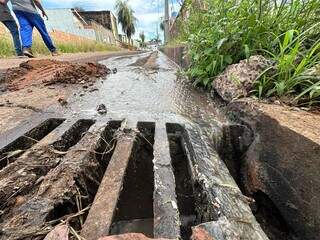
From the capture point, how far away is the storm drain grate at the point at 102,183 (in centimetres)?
84

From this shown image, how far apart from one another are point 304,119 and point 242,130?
392 millimetres

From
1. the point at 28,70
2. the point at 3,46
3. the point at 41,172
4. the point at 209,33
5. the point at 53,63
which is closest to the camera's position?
the point at 41,172

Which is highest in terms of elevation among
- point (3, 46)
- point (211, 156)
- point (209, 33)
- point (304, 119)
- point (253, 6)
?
point (253, 6)

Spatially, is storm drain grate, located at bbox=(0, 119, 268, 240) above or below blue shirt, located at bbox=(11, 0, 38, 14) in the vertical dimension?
below

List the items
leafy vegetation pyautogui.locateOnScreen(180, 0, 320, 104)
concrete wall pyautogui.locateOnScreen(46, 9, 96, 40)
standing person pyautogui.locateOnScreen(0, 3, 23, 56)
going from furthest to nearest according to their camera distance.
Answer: concrete wall pyautogui.locateOnScreen(46, 9, 96, 40)
standing person pyautogui.locateOnScreen(0, 3, 23, 56)
leafy vegetation pyautogui.locateOnScreen(180, 0, 320, 104)

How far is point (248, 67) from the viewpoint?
2057 mm

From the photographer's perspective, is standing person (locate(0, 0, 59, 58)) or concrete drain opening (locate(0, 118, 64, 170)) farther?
standing person (locate(0, 0, 59, 58))

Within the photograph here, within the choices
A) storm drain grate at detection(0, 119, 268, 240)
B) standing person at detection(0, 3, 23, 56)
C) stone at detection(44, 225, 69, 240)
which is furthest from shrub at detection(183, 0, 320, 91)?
standing person at detection(0, 3, 23, 56)

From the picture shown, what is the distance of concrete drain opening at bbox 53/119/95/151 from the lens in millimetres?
1421

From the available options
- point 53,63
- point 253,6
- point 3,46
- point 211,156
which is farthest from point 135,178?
point 3,46

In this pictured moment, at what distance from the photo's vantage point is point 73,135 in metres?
1.60

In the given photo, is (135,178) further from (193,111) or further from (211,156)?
(193,111)

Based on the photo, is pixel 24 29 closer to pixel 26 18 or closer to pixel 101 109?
pixel 26 18

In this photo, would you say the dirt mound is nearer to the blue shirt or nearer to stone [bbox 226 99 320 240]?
stone [bbox 226 99 320 240]
